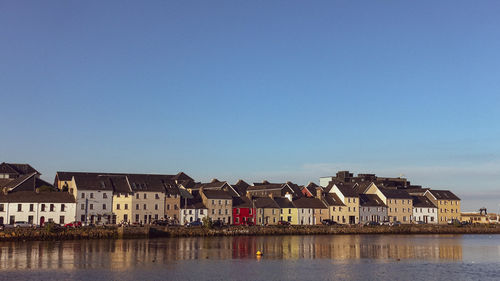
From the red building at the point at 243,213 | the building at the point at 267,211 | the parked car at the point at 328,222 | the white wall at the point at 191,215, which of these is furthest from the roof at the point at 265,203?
the white wall at the point at 191,215

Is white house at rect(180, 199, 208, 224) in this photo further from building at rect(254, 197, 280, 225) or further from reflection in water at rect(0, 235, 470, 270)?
reflection in water at rect(0, 235, 470, 270)

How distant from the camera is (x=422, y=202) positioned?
16975 cm

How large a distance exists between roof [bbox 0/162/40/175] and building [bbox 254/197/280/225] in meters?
60.2

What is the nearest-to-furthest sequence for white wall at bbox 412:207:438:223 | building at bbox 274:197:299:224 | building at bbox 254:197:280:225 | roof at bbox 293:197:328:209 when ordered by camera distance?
building at bbox 254:197:280:225 < building at bbox 274:197:299:224 < roof at bbox 293:197:328:209 < white wall at bbox 412:207:438:223

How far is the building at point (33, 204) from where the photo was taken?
111m

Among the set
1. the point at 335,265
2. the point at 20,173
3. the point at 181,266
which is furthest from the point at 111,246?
the point at 20,173

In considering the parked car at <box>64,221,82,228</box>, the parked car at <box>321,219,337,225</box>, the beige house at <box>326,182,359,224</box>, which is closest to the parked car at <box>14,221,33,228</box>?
the parked car at <box>64,221,82,228</box>

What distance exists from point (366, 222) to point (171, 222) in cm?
5656

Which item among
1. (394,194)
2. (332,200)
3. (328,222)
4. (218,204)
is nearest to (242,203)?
Result: (218,204)

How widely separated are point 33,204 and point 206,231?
35.6 m

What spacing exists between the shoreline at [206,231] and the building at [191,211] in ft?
42.8

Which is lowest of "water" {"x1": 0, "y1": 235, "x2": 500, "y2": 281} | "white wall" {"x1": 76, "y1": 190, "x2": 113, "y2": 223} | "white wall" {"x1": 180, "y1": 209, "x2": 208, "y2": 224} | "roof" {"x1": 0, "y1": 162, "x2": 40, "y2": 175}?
"water" {"x1": 0, "y1": 235, "x2": 500, "y2": 281}

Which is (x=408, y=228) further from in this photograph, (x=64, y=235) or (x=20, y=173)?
(x=20, y=173)

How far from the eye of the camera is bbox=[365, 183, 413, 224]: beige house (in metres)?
162
